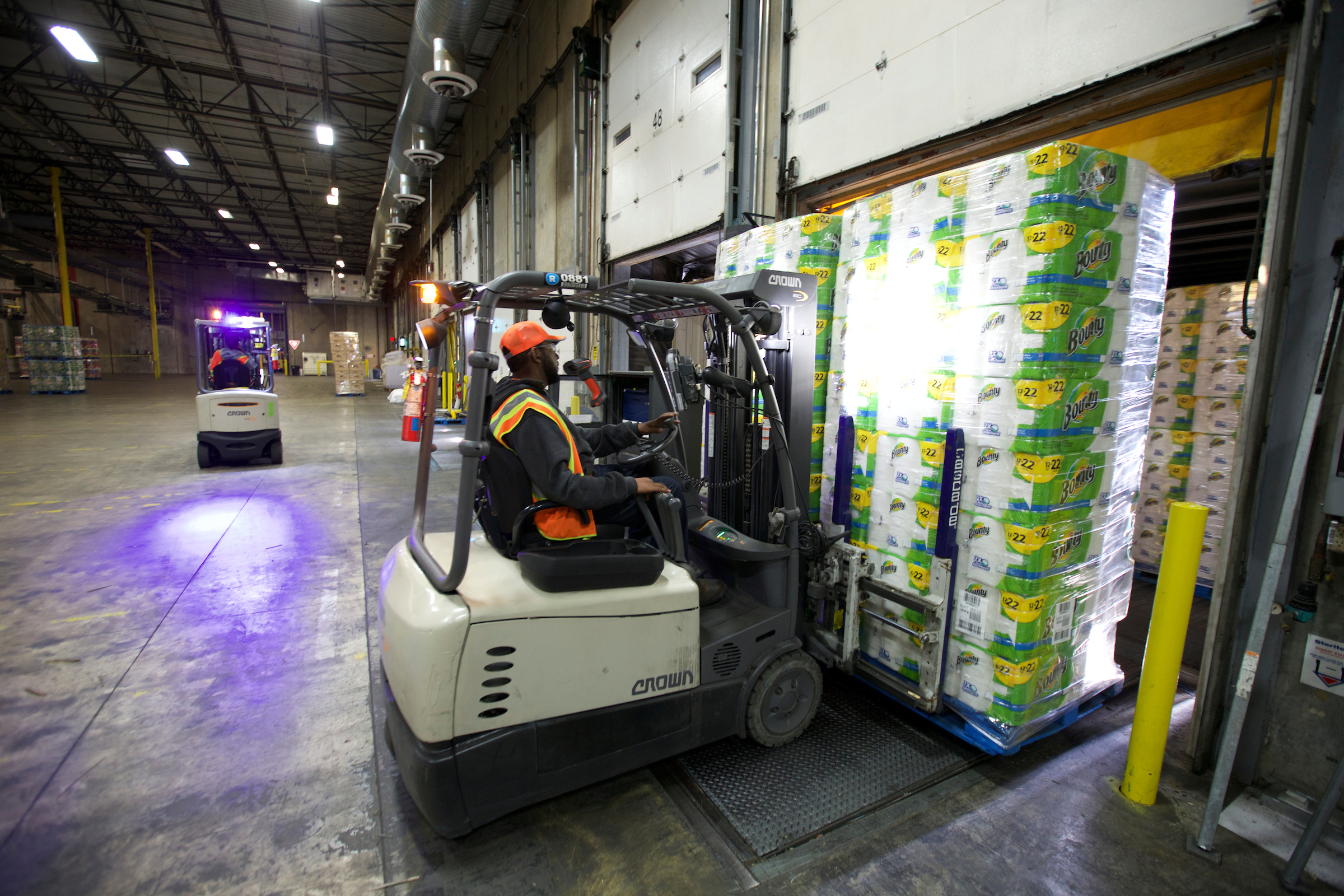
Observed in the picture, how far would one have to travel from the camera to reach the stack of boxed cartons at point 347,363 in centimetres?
2320

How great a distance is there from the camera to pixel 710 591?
312 centimetres

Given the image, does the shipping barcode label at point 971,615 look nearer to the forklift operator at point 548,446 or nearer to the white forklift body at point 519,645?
the white forklift body at point 519,645

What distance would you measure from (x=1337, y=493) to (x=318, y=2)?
15.4 meters

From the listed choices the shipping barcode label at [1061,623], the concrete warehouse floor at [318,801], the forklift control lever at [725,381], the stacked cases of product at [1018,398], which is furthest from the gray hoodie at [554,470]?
the shipping barcode label at [1061,623]

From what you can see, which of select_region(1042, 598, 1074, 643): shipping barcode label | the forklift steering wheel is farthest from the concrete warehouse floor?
the forklift steering wheel

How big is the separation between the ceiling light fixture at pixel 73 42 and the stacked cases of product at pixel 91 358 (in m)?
19.6

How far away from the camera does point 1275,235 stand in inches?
97.7

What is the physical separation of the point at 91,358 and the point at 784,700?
114 ft

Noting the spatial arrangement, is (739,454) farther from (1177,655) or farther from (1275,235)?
(1275,235)

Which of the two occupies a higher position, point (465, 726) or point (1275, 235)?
point (1275, 235)

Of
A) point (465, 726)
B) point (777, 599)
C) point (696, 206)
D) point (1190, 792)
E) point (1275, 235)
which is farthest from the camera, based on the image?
point (696, 206)

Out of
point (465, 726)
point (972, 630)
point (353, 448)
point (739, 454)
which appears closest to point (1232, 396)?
point (972, 630)

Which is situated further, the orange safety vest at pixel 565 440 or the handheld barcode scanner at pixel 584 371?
the handheld barcode scanner at pixel 584 371

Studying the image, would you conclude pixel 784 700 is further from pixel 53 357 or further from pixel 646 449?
pixel 53 357
